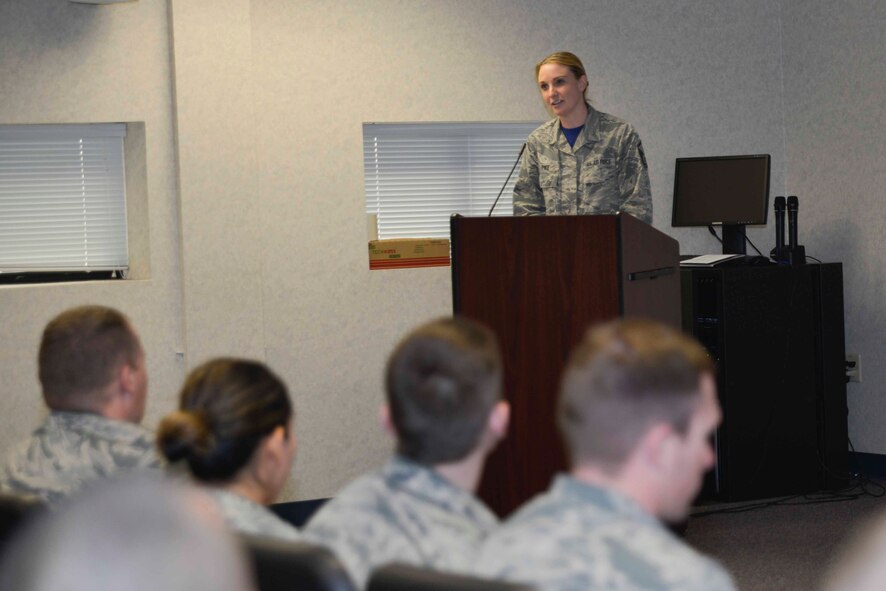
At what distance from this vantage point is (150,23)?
463 centimetres

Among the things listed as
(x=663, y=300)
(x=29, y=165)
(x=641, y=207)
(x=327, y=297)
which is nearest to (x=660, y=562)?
(x=663, y=300)

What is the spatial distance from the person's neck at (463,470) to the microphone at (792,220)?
369 centimetres

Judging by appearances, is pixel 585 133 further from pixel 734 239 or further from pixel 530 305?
pixel 734 239

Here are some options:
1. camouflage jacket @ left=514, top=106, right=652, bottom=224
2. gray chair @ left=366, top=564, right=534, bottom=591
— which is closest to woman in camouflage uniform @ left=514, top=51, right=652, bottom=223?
camouflage jacket @ left=514, top=106, right=652, bottom=224

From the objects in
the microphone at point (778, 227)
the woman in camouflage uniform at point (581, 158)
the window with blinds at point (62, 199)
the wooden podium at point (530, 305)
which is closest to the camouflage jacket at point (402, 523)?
the wooden podium at point (530, 305)

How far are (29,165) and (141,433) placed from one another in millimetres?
2812

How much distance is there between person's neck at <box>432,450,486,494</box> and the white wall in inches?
124

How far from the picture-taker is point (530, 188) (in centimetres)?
393

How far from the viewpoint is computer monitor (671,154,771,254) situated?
500cm

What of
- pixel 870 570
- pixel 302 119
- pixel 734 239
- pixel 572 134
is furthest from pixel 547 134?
pixel 870 570

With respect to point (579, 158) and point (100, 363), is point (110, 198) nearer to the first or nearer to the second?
point (579, 158)

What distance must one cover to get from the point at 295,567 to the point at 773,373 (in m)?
3.91

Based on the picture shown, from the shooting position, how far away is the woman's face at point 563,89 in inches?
149

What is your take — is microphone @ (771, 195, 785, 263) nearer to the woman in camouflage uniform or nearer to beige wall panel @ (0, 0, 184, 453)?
the woman in camouflage uniform
